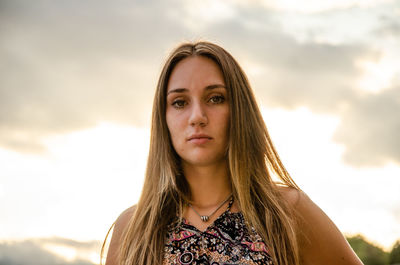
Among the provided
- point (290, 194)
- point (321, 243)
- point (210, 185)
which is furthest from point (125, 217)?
point (321, 243)

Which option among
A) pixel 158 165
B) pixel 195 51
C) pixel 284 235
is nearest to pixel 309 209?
pixel 284 235

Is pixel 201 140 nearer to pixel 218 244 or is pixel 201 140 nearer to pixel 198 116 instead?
pixel 198 116

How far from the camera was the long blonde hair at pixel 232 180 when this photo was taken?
11.1ft

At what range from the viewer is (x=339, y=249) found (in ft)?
11.3

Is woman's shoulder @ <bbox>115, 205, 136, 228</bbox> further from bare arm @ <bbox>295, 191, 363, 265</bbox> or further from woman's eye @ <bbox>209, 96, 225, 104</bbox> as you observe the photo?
bare arm @ <bbox>295, 191, 363, 265</bbox>

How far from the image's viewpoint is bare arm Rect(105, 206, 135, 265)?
3842mm

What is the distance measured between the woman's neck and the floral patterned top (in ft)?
0.49

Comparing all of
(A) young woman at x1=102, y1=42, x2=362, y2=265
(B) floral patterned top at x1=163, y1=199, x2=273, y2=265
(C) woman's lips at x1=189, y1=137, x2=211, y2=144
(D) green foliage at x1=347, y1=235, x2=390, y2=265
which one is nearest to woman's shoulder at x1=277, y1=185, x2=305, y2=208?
(A) young woman at x1=102, y1=42, x2=362, y2=265

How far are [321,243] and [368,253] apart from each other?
8326 millimetres

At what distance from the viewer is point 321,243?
11.3ft

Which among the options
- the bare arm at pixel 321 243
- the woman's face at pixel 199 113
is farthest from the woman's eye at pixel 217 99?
the bare arm at pixel 321 243

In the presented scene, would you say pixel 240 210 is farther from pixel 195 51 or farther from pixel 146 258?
pixel 195 51

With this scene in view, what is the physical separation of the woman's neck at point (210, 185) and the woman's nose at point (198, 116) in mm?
379

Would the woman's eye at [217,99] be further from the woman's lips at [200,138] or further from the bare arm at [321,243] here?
the bare arm at [321,243]
